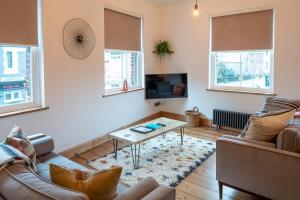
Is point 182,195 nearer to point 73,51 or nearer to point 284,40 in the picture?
point 73,51

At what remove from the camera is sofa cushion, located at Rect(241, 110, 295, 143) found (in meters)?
2.21

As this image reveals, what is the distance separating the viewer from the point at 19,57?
305 centimetres

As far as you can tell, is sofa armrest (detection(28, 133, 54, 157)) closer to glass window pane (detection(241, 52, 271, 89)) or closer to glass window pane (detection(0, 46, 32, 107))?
glass window pane (detection(0, 46, 32, 107))

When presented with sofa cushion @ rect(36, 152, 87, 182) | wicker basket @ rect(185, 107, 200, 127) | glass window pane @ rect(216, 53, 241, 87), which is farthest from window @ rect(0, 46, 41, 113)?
glass window pane @ rect(216, 53, 241, 87)

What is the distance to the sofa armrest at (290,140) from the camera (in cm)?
205

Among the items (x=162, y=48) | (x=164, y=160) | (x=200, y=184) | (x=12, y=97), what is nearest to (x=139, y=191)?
(x=200, y=184)

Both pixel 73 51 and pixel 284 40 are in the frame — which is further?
pixel 284 40

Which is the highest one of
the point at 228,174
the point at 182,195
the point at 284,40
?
the point at 284,40

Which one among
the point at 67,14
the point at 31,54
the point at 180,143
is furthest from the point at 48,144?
the point at 180,143

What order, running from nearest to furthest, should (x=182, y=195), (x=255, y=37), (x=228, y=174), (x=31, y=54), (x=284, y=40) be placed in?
(x=228, y=174), (x=182, y=195), (x=31, y=54), (x=284, y=40), (x=255, y=37)

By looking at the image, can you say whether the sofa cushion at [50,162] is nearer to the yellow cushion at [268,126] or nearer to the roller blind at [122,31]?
the yellow cushion at [268,126]

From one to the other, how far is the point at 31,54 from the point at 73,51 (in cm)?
61

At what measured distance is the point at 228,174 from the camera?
7.72ft

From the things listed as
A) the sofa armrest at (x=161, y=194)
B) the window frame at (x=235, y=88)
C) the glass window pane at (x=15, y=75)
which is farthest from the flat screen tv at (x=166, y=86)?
the sofa armrest at (x=161, y=194)
